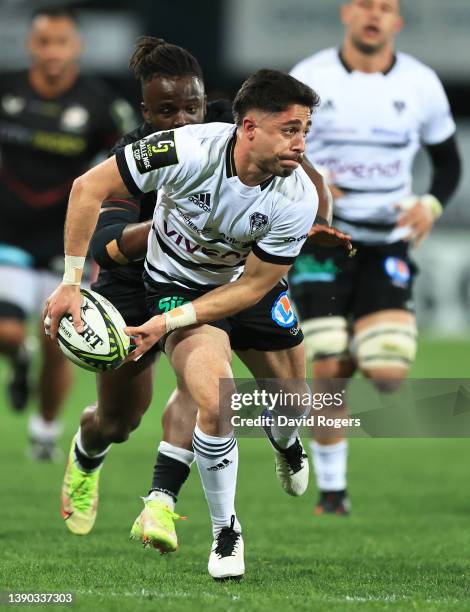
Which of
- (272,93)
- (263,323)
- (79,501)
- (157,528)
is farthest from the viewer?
(79,501)

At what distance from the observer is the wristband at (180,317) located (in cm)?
551

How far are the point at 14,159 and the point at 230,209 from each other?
16.1 feet

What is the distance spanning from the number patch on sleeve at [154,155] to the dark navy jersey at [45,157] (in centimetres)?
466

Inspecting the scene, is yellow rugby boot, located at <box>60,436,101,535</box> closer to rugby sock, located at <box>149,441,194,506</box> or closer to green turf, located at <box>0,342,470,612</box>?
green turf, located at <box>0,342,470,612</box>

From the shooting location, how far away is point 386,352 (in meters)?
7.78

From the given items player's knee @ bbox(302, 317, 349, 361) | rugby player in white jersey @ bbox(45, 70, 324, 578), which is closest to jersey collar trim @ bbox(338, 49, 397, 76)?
player's knee @ bbox(302, 317, 349, 361)

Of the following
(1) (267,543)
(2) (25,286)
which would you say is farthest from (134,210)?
(2) (25,286)

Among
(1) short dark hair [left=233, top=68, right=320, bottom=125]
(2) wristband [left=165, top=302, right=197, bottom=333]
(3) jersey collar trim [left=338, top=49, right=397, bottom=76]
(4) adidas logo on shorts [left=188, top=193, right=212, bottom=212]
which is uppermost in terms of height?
(3) jersey collar trim [left=338, top=49, right=397, bottom=76]

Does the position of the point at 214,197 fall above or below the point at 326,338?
below

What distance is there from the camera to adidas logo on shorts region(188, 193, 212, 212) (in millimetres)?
5488

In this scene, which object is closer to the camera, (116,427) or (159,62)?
(159,62)

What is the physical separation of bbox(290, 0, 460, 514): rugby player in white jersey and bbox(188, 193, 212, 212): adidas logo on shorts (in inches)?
96.6

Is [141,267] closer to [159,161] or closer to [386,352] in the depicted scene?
[159,161]

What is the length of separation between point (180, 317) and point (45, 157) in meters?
4.80
